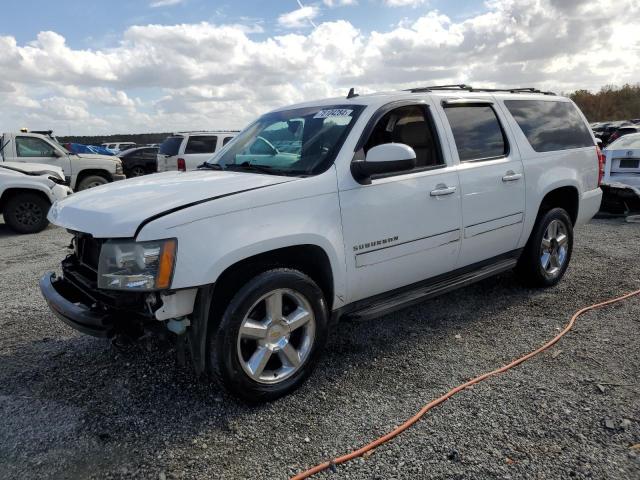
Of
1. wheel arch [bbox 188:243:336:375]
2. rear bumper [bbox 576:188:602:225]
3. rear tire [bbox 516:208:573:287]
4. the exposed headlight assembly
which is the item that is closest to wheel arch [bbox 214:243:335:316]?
wheel arch [bbox 188:243:336:375]

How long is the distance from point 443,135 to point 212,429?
268cm

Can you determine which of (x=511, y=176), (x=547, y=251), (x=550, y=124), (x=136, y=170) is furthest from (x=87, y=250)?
(x=136, y=170)

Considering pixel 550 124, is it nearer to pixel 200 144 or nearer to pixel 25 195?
pixel 25 195

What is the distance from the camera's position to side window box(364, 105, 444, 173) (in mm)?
3711

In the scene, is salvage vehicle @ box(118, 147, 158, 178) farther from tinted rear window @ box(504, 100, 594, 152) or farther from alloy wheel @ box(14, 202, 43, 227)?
tinted rear window @ box(504, 100, 594, 152)

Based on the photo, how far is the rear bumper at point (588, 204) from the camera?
5.20 metres

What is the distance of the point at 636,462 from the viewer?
7.98ft

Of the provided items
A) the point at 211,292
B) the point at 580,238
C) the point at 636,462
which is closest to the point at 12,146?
the point at 211,292

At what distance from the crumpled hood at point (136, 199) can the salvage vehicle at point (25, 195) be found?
6.20 meters

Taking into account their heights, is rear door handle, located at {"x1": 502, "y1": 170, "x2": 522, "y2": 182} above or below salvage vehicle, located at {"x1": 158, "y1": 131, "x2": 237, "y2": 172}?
below

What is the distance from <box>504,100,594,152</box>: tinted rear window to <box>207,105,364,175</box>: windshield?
6.49ft

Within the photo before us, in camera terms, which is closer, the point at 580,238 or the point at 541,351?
the point at 541,351

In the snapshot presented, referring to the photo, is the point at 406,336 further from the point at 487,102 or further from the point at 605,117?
the point at 605,117

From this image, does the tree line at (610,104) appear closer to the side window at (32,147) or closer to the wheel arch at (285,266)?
the side window at (32,147)
